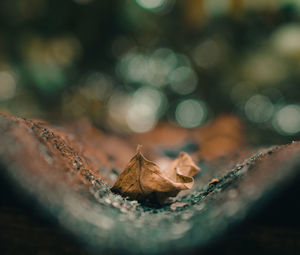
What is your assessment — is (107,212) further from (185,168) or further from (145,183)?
(185,168)

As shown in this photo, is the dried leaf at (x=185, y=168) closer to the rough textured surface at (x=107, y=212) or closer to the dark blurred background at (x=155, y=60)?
the rough textured surface at (x=107, y=212)

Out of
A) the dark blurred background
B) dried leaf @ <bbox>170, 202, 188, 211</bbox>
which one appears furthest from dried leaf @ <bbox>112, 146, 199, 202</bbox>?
the dark blurred background

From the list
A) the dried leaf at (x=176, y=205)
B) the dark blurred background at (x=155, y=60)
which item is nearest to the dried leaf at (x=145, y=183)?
the dried leaf at (x=176, y=205)

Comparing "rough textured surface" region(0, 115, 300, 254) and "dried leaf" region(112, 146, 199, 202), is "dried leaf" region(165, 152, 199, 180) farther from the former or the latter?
"rough textured surface" region(0, 115, 300, 254)

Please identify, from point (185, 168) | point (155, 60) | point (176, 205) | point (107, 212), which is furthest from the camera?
point (155, 60)

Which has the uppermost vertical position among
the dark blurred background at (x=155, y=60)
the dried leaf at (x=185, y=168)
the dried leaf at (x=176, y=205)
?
the dark blurred background at (x=155, y=60)

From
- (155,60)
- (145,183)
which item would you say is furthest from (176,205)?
(155,60)

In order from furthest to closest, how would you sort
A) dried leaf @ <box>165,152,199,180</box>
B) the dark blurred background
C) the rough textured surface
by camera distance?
1. the dark blurred background
2. dried leaf @ <box>165,152,199,180</box>
3. the rough textured surface

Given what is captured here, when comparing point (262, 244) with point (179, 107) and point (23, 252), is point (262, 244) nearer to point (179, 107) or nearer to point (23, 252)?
point (23, 252)
